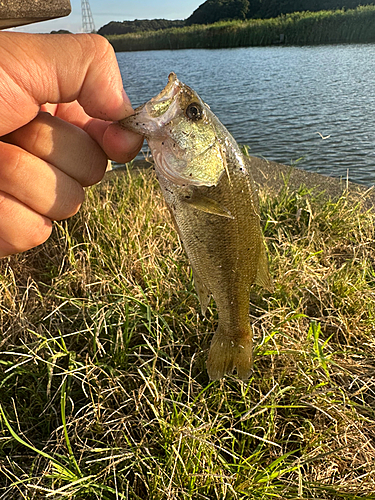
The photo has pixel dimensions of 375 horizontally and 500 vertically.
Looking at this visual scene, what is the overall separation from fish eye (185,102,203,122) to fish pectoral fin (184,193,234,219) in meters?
0.36

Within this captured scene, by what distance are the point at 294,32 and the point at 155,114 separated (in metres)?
34.0

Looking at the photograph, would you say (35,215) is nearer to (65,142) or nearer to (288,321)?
(65,142)

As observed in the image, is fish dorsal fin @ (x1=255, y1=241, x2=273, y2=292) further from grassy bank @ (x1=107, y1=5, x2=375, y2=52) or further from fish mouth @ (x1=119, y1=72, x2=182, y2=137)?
grassy bank @ (x1=107, y1=5, x2=375, y2=52)

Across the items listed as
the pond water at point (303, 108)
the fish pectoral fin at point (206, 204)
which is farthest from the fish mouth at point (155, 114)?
the pond water at point (303, 108)

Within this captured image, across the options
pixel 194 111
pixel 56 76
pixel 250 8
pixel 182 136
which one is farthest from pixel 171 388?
pixel 250 8

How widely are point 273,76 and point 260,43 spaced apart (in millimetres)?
18732

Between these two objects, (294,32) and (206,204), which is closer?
(206,204)

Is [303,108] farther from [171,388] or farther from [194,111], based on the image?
[171,388]

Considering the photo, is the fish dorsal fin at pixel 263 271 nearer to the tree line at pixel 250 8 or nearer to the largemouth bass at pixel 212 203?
the largemouth bass at pixel 212 203

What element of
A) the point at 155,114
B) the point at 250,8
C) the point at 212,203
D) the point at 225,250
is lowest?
the point at 225,250

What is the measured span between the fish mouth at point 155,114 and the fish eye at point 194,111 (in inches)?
3.0

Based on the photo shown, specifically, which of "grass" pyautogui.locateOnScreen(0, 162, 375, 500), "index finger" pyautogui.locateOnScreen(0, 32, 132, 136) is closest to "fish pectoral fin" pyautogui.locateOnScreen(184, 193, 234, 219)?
"index finger" pyautogui.locateOnScreen(0, 32, 132, 136)

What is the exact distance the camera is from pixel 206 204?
5.60 ft

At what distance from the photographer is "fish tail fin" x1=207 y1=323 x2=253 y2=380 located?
1.94m
